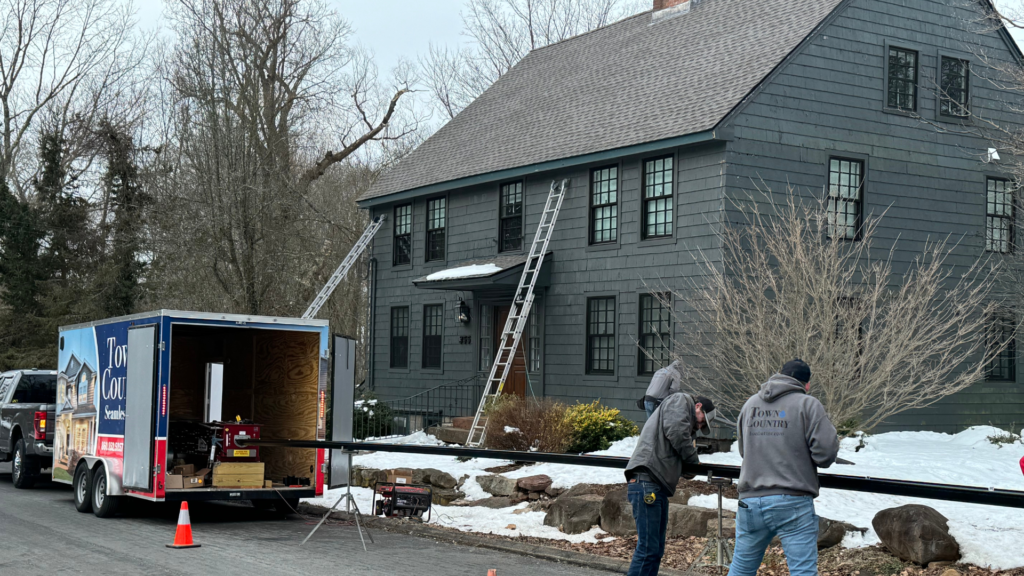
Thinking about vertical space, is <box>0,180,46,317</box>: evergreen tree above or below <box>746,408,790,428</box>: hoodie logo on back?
above

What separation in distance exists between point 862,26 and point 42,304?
92.4 ft

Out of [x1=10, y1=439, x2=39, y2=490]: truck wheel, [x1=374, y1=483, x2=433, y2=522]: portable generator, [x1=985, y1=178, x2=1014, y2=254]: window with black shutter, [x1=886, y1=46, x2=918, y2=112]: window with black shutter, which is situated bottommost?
[x1=10, y1=439, x2=39, y2=490]: truck wheel

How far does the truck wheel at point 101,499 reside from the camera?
42.5 ft

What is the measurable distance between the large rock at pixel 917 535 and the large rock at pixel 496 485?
603 cm

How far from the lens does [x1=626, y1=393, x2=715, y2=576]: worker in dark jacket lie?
7.46 metres

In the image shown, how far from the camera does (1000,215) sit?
67.4 ft

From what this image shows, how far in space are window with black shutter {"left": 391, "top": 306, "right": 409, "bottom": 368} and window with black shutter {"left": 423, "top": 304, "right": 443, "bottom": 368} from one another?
804 millimetres

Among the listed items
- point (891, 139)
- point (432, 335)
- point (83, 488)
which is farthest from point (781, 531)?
point (432, 335)

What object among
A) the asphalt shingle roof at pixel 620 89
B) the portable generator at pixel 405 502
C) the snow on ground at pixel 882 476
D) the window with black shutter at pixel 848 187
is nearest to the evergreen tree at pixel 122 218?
the asphalt shingle roof at pixel 620 89

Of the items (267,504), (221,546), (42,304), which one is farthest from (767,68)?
(42,304)

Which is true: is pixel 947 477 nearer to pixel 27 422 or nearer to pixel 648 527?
pixel 648 527

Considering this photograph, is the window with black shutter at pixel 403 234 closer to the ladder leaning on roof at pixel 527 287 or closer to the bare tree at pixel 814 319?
the ladder leaning on roof at pixel 527 287

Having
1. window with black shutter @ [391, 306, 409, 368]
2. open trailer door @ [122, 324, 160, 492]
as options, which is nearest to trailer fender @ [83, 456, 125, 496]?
open trailer door @ [122, 324, 160, 492]

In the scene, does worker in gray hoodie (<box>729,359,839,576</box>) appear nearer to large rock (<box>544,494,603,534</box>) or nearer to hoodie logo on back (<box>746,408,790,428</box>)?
hoodie logo on back (<box>746,408,790,428</box>)
